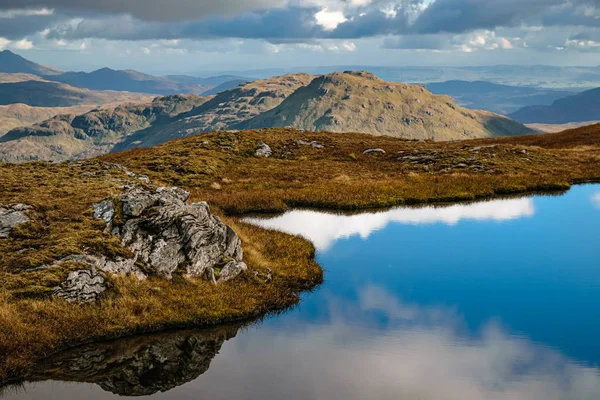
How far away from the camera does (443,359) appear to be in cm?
1576

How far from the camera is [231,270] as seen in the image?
73.7ft

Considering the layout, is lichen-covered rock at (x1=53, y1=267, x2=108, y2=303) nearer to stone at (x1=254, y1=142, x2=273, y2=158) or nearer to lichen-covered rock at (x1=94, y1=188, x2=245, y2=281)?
lichen-covered rock at (x1=94, y1=188, x2=245, y2=281)

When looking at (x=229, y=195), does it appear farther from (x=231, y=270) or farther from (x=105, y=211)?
(x=231, y=270)

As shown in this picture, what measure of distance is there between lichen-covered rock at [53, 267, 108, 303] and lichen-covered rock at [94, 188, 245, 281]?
4.41 feet

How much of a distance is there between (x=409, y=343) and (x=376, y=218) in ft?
64.2

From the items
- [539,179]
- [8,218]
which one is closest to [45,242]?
[8,218]

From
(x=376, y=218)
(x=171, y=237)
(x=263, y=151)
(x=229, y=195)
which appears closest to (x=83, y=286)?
(x=171, y=237)

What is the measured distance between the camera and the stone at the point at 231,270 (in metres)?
22.1

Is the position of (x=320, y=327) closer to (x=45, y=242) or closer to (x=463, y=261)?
(x=463, y=261)

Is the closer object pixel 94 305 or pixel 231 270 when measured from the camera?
pixel 94 305

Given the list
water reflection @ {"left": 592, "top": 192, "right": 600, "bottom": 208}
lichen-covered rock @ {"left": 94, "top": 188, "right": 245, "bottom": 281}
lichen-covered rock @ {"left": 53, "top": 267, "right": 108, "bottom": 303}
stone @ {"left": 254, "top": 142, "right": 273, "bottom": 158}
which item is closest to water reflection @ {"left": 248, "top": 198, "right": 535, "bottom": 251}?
water reflection @ {"left": 592, "top": 192, "right": 600, "bottom": 208}

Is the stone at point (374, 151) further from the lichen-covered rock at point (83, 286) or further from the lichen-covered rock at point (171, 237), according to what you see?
the lichen-covered rock at point (83, 286)

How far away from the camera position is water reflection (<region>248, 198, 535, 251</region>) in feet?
107

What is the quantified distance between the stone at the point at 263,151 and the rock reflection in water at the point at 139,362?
147 feet
